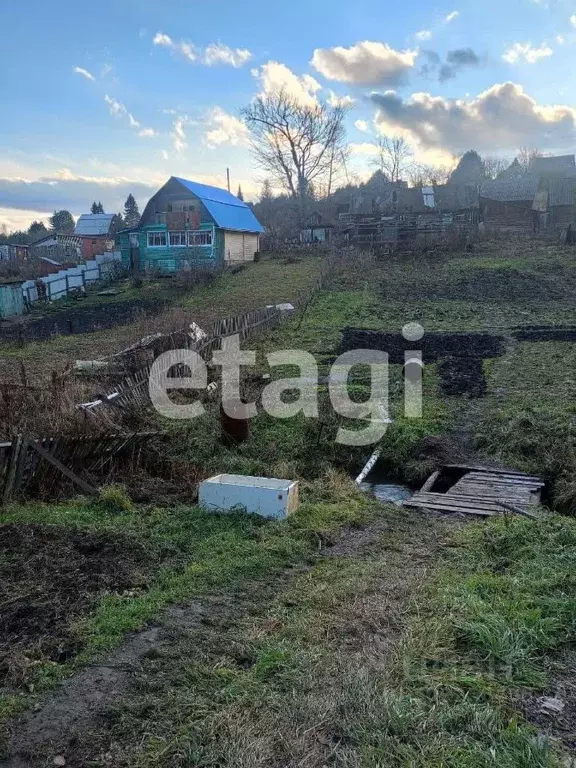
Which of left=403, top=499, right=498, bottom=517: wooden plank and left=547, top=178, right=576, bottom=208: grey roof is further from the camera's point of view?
left=547, top=178, right=576, bottom=208: grey roof

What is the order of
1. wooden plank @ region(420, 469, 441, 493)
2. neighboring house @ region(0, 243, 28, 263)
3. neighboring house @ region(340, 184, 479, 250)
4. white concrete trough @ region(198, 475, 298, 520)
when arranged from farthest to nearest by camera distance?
neighboring house @ region(0, 243, 28, 263), neighboring house @ region(340, 184, 479, 250), wooden plank @ region(420, 469, 441, 493), white concrete trough @ region(198, 475, 298, 520)

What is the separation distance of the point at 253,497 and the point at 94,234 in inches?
1774

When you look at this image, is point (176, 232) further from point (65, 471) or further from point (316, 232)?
point (65, 471)

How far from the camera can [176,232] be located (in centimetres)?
3269

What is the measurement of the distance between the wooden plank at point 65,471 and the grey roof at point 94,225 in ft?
144

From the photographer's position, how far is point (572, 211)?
1586 inches

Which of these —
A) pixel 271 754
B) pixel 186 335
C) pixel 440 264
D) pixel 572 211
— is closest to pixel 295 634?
pixel 271 754

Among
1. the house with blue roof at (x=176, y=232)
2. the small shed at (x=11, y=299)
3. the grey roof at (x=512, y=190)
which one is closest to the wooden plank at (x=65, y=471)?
the small shed at (x=11, y=299)

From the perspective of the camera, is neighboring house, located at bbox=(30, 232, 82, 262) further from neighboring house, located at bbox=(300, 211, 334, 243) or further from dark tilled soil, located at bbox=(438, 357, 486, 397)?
Result: dark tilled soil, located at bbox=(438, 357, 486, 397)

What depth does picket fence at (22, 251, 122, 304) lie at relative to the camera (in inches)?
1053

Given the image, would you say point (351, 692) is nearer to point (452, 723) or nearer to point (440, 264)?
point (452, 723)

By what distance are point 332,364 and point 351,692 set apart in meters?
9.59

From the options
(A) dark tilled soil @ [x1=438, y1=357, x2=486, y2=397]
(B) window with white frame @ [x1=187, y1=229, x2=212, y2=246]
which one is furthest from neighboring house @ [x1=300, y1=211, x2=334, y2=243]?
(A) dark tilled soil @ [x1=438, y1=357, x2=486, y2=397]

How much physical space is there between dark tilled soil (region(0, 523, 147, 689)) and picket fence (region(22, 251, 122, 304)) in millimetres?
22304
